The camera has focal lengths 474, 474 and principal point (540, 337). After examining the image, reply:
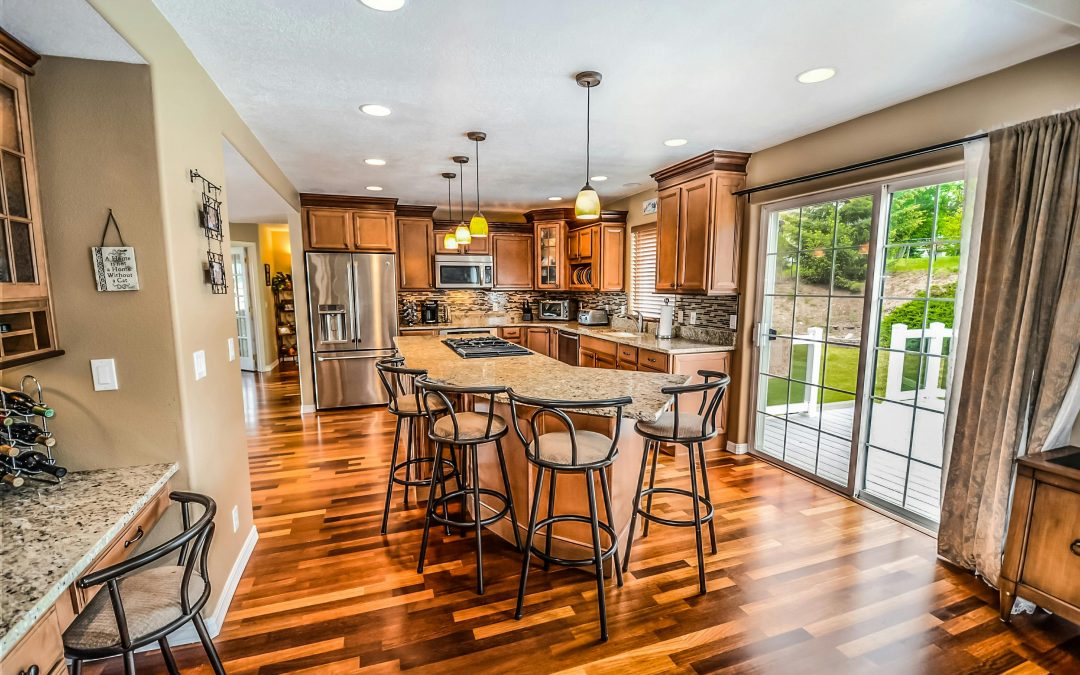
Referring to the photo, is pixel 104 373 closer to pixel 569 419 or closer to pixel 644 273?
pixel 569 419

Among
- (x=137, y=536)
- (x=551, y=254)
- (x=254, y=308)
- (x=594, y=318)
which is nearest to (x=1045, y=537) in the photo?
(x=137, y=536)

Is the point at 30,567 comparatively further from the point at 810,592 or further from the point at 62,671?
the point at 810,592

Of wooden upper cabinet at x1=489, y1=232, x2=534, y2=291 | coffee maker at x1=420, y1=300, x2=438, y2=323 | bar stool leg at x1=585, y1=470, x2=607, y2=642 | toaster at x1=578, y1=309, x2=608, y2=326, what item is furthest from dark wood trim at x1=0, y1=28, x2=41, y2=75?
toaster at x1=578, y1=309, x2=608, y2=326

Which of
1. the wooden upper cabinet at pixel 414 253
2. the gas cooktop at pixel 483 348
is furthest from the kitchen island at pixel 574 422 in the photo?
the wooden upper cabinet at pixel 414 253

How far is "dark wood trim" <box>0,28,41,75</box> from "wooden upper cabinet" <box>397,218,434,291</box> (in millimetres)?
4349

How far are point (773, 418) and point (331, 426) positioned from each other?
4097 mm

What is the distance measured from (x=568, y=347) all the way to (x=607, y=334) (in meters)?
0.96

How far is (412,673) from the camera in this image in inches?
68.7

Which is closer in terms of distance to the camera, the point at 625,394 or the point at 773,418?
the point at 625,394

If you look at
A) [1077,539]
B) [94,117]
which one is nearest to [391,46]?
[94,117]

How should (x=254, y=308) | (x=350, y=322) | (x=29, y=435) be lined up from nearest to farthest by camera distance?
(x=29, y=435)
(x=350, y=322)
(x=254, y=308)

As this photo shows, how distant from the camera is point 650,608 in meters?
2.09

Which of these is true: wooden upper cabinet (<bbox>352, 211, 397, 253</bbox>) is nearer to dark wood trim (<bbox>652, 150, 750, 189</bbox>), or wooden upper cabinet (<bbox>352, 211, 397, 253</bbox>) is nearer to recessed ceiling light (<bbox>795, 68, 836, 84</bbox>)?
dark wood trim (<bbox>652, 150, 750, 189</bbox>)

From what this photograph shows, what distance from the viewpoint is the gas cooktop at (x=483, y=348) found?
349cm
